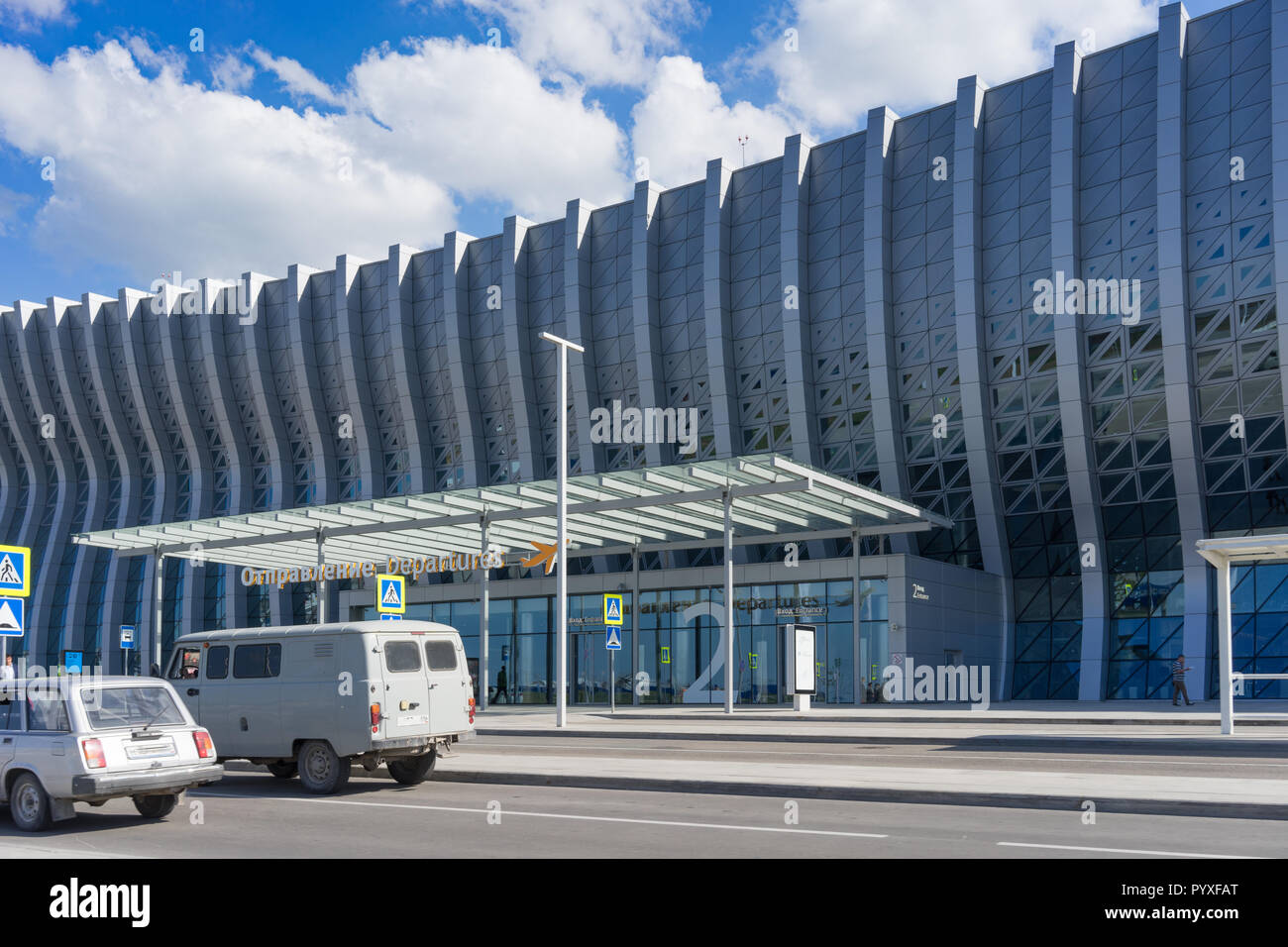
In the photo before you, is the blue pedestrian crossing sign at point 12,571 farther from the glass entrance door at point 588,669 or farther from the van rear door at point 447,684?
the glass entrance door at point 588,669

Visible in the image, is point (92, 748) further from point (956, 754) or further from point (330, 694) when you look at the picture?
point (956, 754)

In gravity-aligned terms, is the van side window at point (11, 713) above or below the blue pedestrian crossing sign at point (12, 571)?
below

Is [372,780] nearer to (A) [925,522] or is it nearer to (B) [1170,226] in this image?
(A) [925,522]

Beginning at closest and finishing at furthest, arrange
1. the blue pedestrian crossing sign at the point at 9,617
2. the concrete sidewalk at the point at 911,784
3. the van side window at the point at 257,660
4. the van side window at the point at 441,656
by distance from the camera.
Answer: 1. the concrete sidewalk at the point at 911,784
2. the van side window at the point at 257,660
3. the van side window at the point at 441,656
4. the blue pedestrian crossing sign at the point at 9,617

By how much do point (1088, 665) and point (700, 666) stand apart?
13.7 meters

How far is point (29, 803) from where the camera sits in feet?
40.1

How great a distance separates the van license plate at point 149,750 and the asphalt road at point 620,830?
2.48 feet

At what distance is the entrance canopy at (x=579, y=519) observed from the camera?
32.8 metres

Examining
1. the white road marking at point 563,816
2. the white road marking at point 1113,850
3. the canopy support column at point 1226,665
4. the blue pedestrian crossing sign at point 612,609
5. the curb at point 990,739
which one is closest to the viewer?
the white road marking at point 1113,850

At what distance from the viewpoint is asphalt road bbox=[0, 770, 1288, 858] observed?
1017 cm

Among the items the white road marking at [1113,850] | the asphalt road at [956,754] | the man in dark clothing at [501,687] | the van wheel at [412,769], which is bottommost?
the man in dark clothing at [501,687]

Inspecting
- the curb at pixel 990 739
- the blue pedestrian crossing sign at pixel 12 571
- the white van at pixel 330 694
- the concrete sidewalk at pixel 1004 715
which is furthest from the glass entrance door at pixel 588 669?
the white van at pixel 330 694

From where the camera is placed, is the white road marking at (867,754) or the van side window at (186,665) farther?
the white road marking at (867,754)

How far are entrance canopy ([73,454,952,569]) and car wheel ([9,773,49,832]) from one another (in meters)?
20.5
